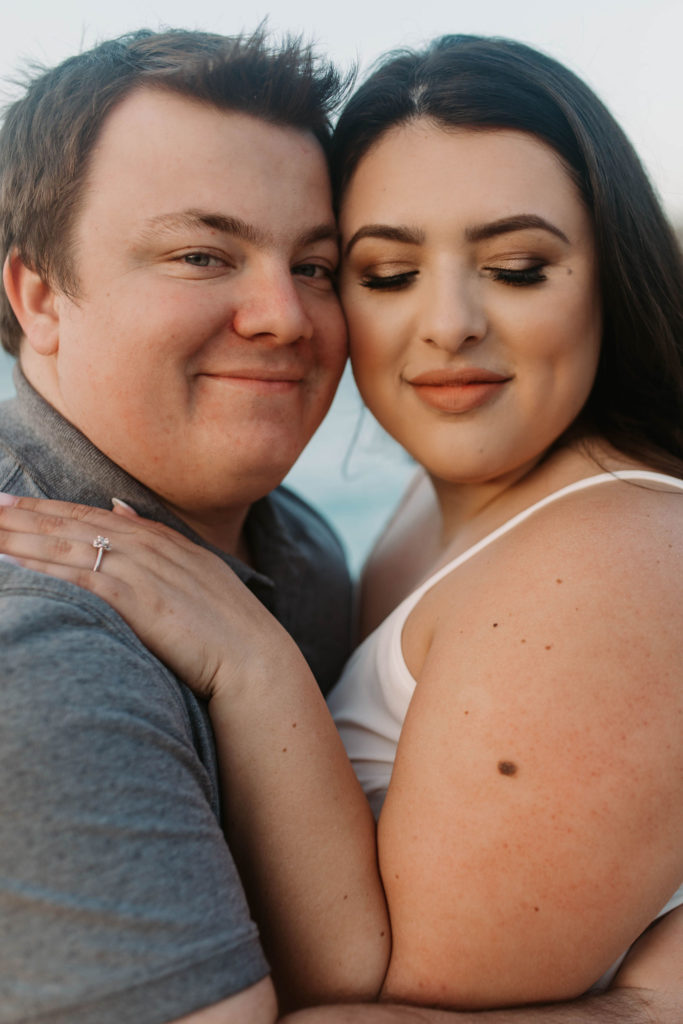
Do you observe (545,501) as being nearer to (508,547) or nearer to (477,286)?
(508,547)

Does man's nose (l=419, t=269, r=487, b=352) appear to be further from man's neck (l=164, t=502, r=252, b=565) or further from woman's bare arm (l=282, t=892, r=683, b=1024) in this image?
woman's bare arm (l=282, t=892, r=683, b=1024)

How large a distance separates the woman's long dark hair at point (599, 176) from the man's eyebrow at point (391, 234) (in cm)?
19

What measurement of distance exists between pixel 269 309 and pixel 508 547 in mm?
672

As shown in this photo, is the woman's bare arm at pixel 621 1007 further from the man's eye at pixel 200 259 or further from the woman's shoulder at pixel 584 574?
the man's eye at pixel 200 259

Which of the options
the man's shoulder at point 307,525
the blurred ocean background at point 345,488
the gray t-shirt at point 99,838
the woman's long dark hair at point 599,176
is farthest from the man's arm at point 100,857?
the blurred ocean background at point 345,488

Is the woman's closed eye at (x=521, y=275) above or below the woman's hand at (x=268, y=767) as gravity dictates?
above

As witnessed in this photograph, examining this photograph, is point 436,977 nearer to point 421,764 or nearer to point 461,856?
point 461,856

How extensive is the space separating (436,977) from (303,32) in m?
2.01

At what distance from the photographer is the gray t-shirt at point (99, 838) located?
1.12m

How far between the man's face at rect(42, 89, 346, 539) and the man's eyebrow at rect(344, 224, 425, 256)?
9 cm

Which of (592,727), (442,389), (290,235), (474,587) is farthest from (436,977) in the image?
(290,235)

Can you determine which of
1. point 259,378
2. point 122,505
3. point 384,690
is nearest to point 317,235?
point 259,378

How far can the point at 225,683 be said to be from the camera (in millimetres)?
1523

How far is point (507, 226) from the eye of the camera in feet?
5.88
